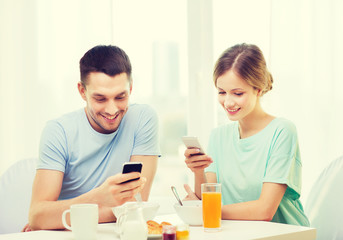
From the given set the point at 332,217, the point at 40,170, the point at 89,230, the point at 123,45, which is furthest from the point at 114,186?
the point at 123,45

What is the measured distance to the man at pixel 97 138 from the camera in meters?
1.91

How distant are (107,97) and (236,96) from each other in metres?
0.52

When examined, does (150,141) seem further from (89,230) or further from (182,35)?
(182,35)

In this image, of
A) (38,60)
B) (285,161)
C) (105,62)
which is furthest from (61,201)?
(38,60)

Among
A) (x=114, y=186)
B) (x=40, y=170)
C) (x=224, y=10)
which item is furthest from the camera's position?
(x=224, y=10)

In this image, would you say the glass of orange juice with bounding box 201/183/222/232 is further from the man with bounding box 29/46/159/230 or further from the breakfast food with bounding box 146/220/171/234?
the man with bounding box 29/46/159/230

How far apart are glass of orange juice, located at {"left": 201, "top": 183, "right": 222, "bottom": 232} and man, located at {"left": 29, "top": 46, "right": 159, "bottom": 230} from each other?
41 centimetres

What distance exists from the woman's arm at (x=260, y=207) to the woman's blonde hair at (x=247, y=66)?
0.44 m

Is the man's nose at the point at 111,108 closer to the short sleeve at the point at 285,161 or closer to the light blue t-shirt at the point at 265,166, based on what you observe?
the light blue t-shirt at the point at 265,166

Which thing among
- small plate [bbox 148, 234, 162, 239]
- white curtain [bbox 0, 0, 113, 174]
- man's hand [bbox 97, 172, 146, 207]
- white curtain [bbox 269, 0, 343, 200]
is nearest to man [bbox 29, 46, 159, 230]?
man's hand [bbox 97, 172, 146, 207]

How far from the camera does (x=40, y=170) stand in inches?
74.4

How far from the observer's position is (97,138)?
2.03m

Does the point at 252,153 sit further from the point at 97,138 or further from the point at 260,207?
the point at 97,138

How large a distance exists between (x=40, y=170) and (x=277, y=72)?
1649 mm
